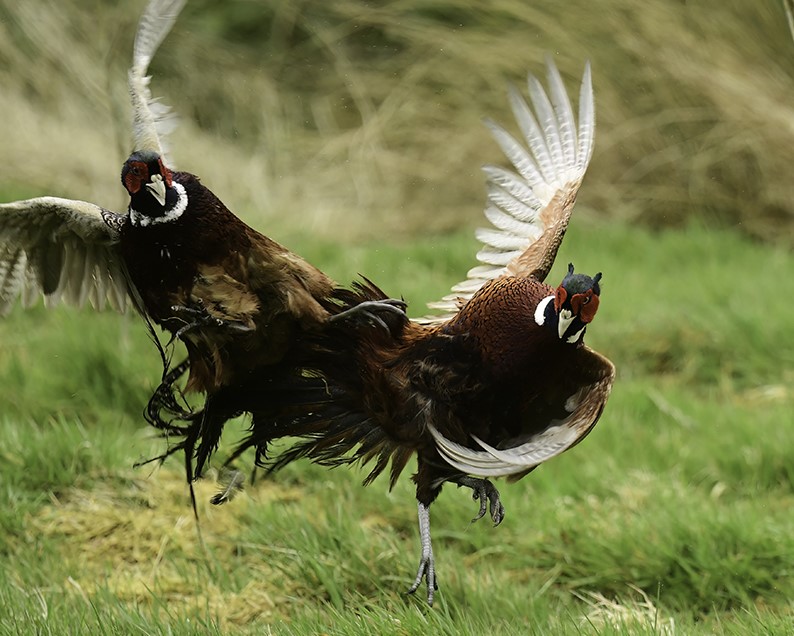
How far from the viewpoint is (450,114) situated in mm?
8281

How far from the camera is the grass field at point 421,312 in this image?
366 cm

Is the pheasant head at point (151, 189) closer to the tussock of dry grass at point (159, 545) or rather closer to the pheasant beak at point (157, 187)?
the pheasant beak at point (157, 187)

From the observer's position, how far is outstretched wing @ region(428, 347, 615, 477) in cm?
300

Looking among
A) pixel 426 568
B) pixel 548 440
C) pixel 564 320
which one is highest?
pixel 564 320

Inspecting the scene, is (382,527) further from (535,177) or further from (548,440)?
(535,177)

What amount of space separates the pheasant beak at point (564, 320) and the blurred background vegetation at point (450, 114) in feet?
14.1

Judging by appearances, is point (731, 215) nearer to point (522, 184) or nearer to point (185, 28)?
point (522, 184)

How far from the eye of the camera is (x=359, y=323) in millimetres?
3246

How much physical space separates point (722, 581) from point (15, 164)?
5.31 m

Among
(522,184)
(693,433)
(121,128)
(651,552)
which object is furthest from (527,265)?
(121,128)

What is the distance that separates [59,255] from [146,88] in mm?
627

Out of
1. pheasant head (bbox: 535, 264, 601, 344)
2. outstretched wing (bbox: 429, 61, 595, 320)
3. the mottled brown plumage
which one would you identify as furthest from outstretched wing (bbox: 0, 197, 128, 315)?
pheasant head (bbox: 535, 264, 601, 344)

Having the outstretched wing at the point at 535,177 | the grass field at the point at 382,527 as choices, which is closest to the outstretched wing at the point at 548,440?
the grass field at the point at 382,527

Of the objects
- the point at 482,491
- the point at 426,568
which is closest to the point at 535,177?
the point at 482,491
